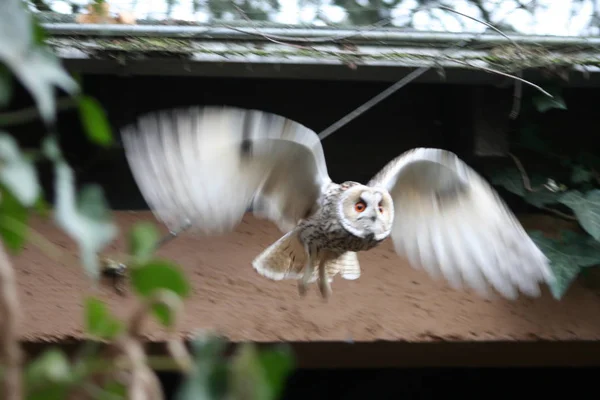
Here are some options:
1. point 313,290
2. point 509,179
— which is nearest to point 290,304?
point 313,290

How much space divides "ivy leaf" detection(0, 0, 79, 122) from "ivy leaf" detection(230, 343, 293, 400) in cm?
25

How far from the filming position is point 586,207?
1981 mm

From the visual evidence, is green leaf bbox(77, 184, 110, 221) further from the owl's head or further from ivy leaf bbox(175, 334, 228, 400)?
the owl's head

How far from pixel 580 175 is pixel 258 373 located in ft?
5.70

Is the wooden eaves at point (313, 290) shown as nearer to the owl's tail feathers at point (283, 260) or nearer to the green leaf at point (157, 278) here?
the owl's tail feathers at point (283, 260)

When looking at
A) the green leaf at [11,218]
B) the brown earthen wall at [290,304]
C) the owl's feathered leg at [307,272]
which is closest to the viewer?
the green leaf at [11,218]

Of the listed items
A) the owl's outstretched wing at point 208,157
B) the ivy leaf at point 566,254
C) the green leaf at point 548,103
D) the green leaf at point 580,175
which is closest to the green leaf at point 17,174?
the owl's outstretched wing at point 208,157

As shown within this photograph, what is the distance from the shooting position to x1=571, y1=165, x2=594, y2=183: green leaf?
209 centimetres

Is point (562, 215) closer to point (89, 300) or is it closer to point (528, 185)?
point (528, 185)

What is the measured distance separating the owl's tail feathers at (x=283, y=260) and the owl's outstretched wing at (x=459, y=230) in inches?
9.7

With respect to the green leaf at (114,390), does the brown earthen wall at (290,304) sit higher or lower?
lower

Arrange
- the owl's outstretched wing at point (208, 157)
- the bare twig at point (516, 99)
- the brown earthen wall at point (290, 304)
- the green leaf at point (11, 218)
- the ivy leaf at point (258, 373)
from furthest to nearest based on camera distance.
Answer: the bare twig at point (516, 99)
the brown earthen wall at point (290, 304)
the owl's outstretched wing at point (208, 157)
the green leaf at point (11, 218)
the ivy leaf at point (258, 373)

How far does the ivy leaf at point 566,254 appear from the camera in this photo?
1908 mm

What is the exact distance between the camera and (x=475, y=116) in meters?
2.10
